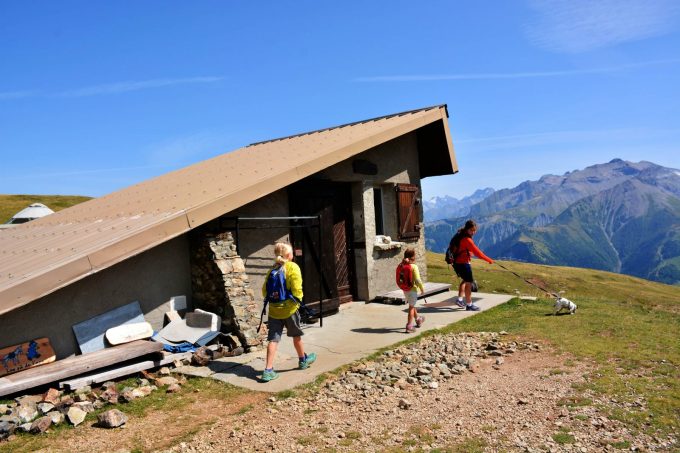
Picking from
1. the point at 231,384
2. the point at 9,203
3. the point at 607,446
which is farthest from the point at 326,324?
the point at 9,203

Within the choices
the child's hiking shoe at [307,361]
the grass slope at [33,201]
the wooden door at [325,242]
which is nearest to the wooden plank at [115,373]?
the child's hiking shoe at [307,361]

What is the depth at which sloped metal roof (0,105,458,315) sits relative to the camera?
5.83 m

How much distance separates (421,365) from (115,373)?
4114 millimetres

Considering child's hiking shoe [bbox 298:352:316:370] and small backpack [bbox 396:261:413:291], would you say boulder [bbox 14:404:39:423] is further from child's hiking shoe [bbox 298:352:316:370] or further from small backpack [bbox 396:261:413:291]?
small backpack [bbox 396:261:413:291]

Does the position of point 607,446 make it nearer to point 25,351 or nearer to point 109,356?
point 109,356

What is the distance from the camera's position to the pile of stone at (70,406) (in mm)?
5074

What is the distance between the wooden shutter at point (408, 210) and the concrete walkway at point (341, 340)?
181 centimetres

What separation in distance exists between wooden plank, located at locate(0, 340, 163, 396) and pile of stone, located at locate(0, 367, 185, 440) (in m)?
0.17

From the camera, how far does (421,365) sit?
653 centimetres

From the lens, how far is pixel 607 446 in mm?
4020

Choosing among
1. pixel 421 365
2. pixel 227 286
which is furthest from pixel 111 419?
pixel 421 365

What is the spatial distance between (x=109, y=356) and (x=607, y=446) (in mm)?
5883

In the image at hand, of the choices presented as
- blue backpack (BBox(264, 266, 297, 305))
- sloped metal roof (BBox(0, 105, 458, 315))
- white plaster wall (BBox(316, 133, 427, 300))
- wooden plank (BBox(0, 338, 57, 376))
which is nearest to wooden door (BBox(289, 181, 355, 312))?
white plaster wall (BBox(316, 133, 427, 300))

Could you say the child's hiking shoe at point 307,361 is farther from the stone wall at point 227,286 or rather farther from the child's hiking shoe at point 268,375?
the stone wall at point 227,286
